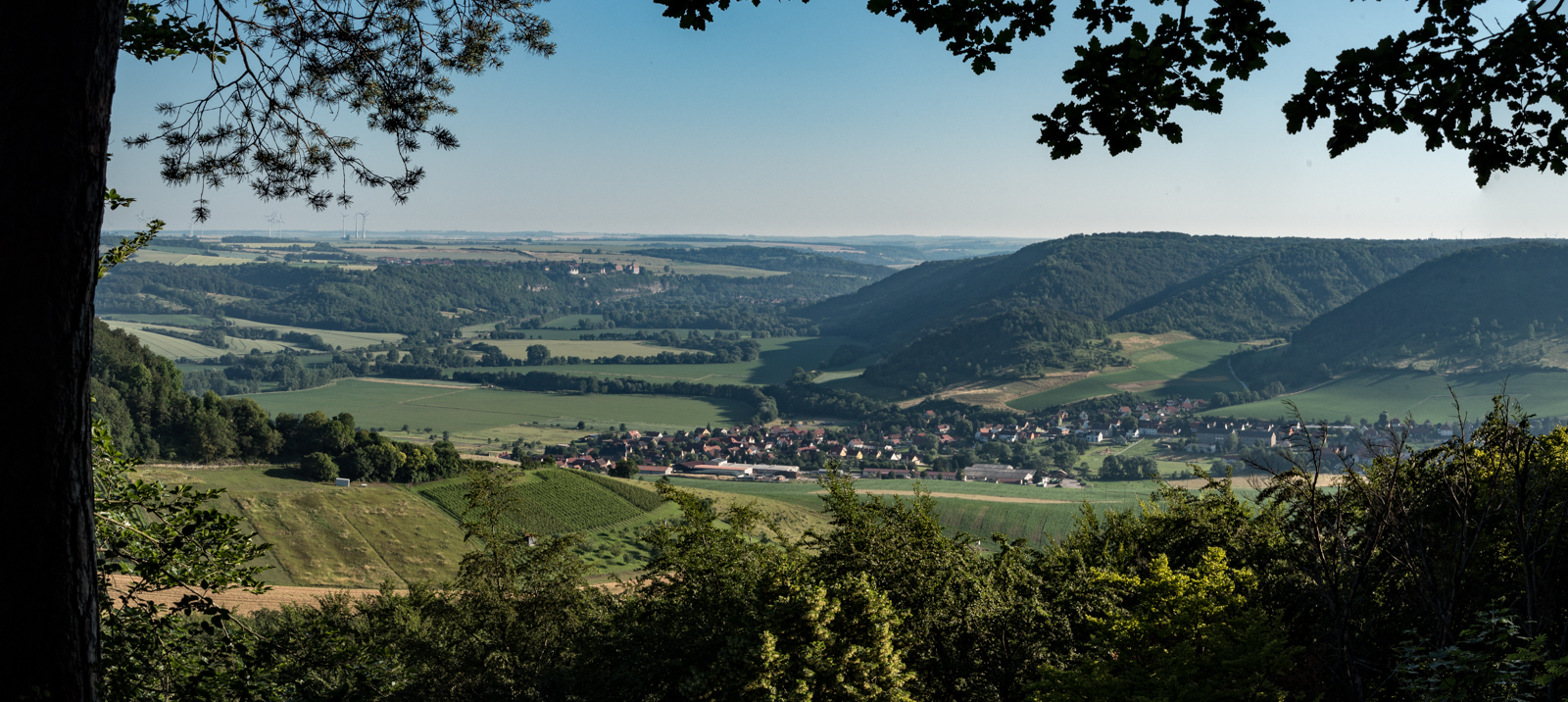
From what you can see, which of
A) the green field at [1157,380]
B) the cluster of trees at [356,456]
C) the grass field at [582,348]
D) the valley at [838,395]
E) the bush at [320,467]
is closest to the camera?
the valley at [838,395]

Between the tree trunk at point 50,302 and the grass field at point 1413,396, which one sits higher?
the tree trunk at point 50,302

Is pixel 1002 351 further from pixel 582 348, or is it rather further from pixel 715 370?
pixel 582 348

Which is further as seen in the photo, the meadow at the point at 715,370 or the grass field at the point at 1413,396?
the meadow at the point at 715,370

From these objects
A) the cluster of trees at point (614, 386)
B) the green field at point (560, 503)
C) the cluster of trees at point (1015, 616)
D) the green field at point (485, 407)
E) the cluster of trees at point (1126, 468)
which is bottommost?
the green field at point (485, 407)

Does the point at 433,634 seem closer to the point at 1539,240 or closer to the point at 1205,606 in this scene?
the point at 1205,606

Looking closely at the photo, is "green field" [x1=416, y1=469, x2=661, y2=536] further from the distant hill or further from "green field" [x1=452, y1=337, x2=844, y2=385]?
the distant hill

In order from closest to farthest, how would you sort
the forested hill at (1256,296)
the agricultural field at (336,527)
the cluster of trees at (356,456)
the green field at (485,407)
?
the agricultural field at (336,527) → the cluster of trees at (356,456) → the green field at (485,407) → the forested hill at (1256,296)

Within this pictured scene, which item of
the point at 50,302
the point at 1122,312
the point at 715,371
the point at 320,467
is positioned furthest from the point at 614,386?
the point at 50,302

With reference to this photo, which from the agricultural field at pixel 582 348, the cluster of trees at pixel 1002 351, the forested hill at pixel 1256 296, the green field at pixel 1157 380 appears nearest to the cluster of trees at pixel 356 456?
the green field at pixel 1157 380

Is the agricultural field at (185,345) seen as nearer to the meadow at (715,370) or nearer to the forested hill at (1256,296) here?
the meadow at (715,370)

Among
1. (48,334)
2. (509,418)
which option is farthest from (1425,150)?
(509,418)
